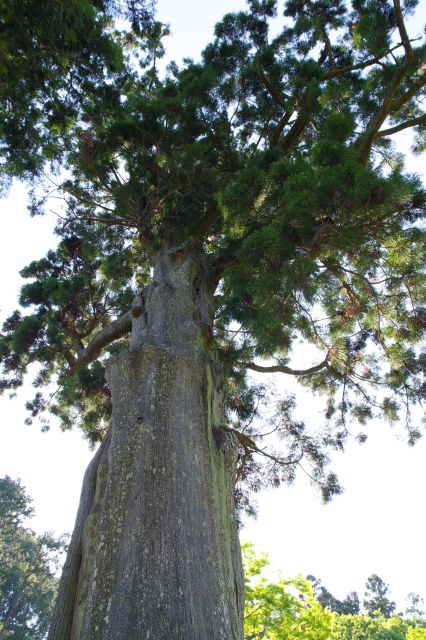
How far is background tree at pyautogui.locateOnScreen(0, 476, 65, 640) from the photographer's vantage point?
88.1 ft

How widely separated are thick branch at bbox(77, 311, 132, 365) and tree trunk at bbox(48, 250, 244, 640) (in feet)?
2.97

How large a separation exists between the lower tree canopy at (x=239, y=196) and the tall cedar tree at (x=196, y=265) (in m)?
0.03

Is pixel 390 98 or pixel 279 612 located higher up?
pixel 390 98

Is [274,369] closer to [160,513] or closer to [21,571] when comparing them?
[160,513]

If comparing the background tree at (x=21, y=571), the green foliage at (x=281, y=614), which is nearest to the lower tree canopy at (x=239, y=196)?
the green foliage at (x=281, y=614)

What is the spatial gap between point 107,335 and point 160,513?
311 cm

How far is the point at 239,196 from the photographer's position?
13.5ft

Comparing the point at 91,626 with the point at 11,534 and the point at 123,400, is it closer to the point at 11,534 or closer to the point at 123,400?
the point at 123,400

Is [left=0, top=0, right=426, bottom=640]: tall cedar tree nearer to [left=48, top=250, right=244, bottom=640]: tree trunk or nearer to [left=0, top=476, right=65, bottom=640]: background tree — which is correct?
[left=48, top=250, right=244, bottom=640]: tree trunk

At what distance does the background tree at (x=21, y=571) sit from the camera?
1057 inches

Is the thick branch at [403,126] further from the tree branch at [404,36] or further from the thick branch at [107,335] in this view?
the thick branch at [107,335]

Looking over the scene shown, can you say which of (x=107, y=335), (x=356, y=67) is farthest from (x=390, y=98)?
(x=107, y=335)

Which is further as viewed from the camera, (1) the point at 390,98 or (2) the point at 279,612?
(2) the point at 279,612

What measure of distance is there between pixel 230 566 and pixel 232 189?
306 cm
